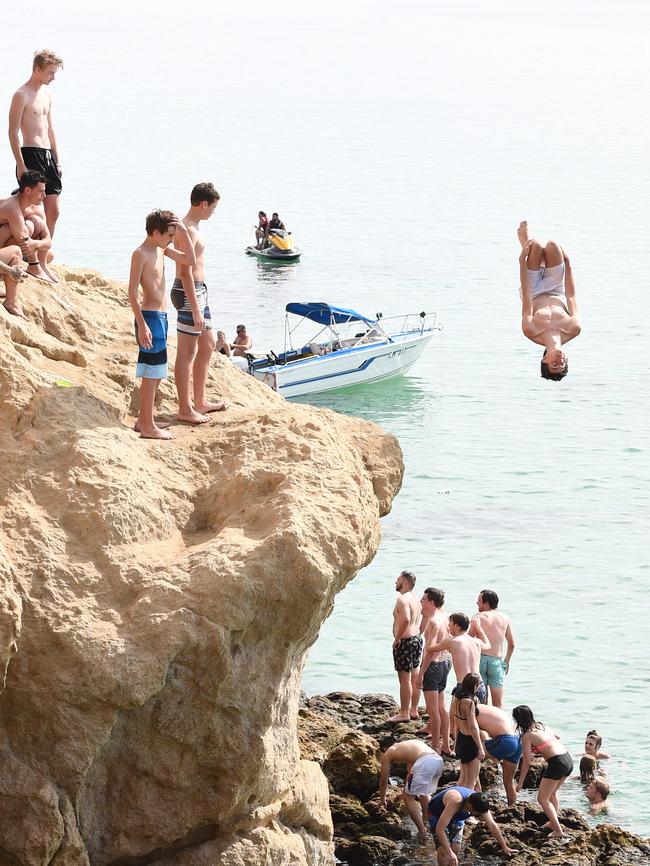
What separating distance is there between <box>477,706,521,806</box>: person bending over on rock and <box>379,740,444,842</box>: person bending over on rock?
80 centimetres

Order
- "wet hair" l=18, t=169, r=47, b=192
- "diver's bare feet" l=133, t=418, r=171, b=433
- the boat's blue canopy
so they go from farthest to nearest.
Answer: the boat's blue canopy → "wet hair" l=18, t=169, r=47, b=192 → "diver's bare feet" l=133, t=418, r=171, b=433

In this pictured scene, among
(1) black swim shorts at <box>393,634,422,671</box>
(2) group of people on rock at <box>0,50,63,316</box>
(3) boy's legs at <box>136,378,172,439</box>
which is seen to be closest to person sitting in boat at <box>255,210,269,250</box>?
(1) black swim shorts at <box>393,634,422,671</box>

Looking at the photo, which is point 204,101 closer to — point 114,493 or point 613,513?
point 613,513

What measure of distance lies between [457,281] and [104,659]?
50320mm

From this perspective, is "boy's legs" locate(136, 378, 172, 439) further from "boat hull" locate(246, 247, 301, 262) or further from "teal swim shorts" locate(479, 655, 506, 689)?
"boat hull" locate(246, 247, 301, 262)

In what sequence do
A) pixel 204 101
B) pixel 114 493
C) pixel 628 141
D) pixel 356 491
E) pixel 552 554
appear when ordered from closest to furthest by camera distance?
pixel 114 493, pixel 356 491, pixel 552 554, pixel 628 141, pixel 204 101

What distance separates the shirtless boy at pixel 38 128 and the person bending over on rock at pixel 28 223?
643 mm

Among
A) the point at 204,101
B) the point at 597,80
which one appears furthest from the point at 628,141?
the point at 597,80

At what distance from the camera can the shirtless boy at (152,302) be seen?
11.3 metres

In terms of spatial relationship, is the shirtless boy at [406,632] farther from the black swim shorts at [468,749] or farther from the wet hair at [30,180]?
the wet hair at [30,180]

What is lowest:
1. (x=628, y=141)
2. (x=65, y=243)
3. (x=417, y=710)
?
(x=417, y=710)

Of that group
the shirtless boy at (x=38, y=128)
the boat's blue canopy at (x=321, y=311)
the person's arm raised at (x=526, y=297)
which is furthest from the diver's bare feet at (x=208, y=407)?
the boat's blue canopy at (x=321, y=311)

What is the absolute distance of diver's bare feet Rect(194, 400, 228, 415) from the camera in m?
12.4

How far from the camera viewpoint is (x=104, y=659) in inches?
385
